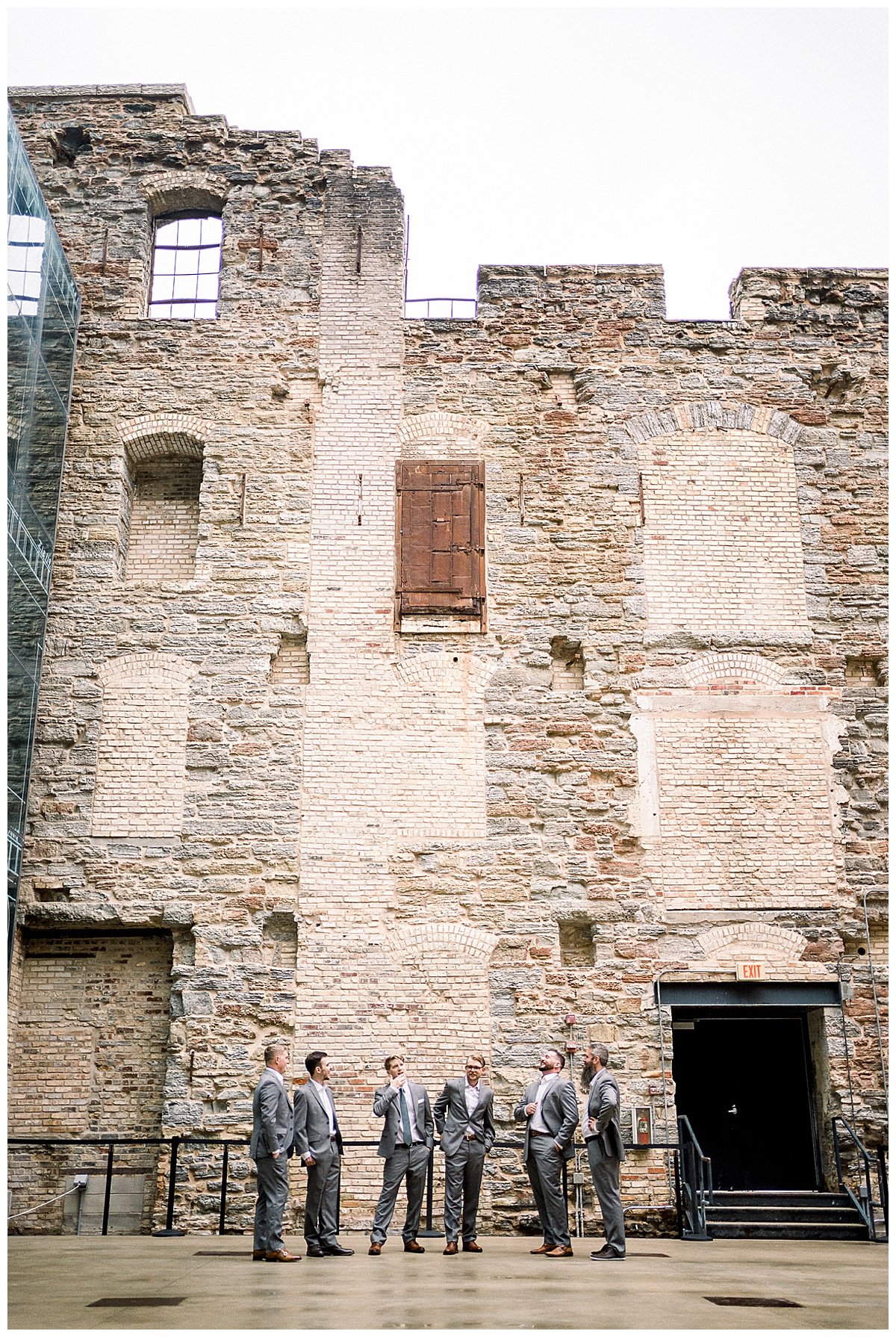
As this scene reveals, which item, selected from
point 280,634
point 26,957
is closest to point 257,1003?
point 26,957

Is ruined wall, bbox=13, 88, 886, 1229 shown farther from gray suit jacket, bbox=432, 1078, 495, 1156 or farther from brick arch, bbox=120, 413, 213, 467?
gray suit jacket, bbox=432, 1078, 495, 1156

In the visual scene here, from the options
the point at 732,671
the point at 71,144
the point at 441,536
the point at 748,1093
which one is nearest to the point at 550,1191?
the point at 748,1093

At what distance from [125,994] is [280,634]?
3.81 m

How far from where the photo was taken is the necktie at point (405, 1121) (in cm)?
890

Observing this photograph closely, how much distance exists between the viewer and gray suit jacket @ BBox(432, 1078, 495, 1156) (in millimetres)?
8961

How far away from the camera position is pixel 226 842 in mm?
11953

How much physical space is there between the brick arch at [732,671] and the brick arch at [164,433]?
18.9 feet

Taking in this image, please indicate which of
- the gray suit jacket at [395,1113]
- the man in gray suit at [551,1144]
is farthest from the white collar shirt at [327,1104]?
the man in gray suit at [551,1144]

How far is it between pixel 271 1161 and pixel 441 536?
6.81 m

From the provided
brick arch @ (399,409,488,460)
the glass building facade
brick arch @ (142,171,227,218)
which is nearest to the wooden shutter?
brick arch @ (399,409,488,460)

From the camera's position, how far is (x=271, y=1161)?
27.1ft

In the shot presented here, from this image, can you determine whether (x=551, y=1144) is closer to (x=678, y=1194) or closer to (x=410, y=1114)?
(x=410, y=1114)

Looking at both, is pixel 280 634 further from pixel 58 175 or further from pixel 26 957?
pixel 58 175

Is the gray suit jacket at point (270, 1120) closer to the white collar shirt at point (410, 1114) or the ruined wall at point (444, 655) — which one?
the white collar shirt at point (410, 1114)
